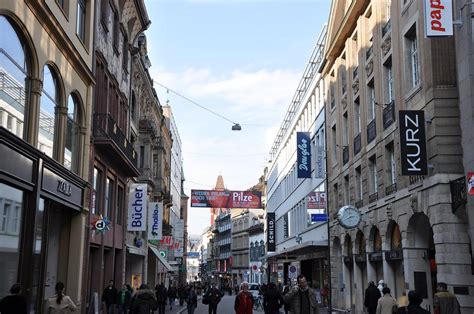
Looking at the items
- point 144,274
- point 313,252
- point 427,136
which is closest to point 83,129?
point 427,136

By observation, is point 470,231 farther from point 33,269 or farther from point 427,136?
point 33,269

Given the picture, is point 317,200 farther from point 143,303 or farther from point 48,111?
point 143,303

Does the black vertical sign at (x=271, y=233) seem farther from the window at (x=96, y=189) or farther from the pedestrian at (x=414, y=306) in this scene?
the pedestrian at (x=414, y=306)

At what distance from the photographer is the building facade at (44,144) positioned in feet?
44.6

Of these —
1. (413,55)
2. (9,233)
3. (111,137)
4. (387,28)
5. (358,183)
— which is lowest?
(9,233)

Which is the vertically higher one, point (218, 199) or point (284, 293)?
point (218, 199)

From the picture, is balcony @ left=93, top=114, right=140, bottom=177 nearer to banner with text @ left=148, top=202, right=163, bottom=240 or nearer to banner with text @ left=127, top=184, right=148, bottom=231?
banner with text @ left=127, top=184, right=148, bottom=231

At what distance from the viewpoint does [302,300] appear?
11.1 m

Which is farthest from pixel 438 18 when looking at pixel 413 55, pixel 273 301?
pixel 273 301

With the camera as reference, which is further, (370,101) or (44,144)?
(370,101)

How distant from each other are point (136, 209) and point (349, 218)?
11.4 metres

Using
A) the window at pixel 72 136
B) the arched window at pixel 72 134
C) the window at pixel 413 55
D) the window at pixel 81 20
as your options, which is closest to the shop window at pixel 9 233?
the window at pixel 72 136

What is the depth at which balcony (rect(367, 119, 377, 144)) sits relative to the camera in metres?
25.4

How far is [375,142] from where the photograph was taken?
81.6 ft
